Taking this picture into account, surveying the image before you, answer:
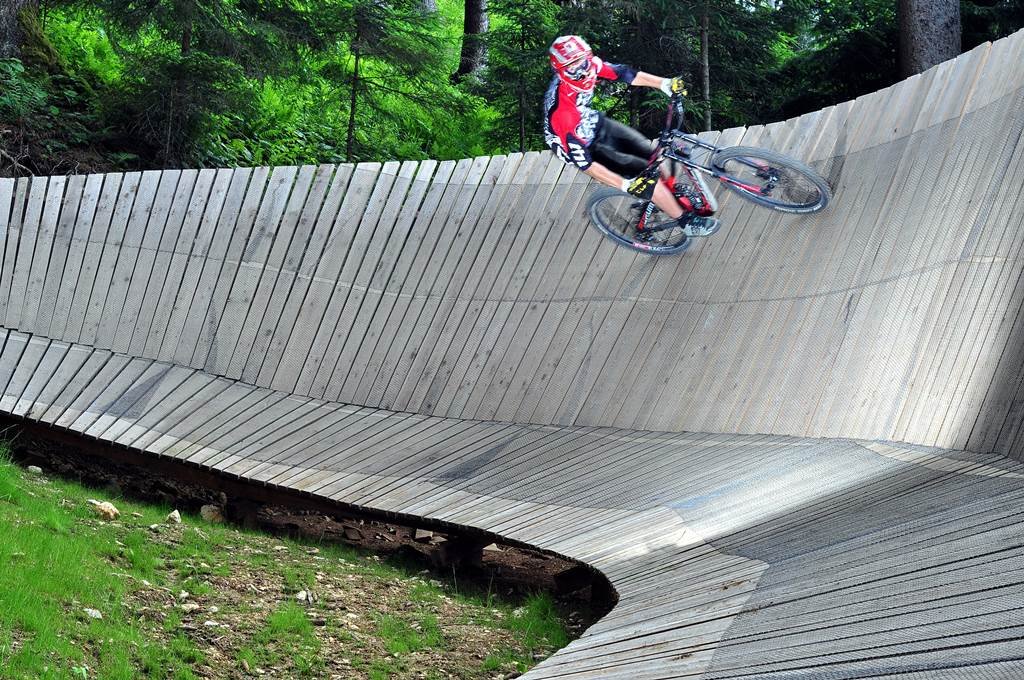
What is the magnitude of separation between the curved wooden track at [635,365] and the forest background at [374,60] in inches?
91.5

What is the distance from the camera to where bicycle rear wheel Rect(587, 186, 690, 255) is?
813 cm

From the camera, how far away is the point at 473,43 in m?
16.4

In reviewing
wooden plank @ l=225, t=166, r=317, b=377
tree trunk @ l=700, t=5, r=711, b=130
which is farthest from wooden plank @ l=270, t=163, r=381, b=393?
tree trunk @ l=700, t=5, r=711, b=130

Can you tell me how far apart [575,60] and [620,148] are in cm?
66

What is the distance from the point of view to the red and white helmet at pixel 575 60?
7949mm

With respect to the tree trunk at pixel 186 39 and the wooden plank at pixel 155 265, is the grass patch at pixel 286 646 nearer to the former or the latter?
the wooden plank at pixel 155 265

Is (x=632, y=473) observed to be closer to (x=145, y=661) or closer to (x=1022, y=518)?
(x=145, y=661)

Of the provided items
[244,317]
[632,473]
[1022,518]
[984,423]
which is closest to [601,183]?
[632,473]

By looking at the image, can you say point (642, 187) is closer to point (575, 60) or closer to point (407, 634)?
point (575, 60)

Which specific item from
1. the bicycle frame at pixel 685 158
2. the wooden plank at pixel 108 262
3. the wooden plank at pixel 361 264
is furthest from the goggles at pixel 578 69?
the wooden plank at pixel 108 262

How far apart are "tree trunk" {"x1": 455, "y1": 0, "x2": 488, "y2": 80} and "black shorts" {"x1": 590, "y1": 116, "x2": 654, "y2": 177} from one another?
8.51 m

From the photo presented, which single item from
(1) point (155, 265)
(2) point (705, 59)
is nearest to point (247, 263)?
(1) point (155, 265)

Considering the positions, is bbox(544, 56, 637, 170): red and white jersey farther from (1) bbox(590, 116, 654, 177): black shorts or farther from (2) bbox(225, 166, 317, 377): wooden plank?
(2) bbox(225, 166, 317, 377): wooden plank

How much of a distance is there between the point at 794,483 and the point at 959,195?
72.3 inches
